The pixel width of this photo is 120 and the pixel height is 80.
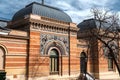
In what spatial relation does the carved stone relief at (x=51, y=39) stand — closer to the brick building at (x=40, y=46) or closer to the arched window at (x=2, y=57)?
the brick building at (x=40, y=46)

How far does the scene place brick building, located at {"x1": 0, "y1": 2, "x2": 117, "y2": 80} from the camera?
75.1 feet

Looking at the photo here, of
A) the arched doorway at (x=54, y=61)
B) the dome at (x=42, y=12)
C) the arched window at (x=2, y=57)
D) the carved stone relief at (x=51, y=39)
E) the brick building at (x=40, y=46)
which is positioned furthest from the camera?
the dome at (x=42, y=12)

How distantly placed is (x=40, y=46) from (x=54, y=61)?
3.22m

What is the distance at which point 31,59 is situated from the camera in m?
24.2

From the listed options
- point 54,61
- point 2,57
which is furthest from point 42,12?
point 2,57

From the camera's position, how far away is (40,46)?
25328 mm

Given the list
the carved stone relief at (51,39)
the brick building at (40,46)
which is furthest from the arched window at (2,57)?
the carved stone relief at (51,39)

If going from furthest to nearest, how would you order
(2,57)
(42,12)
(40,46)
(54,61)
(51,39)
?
1. (42,12)
2. (54,61)
3. (51,39)
4. (40,46)
5. (2,57)

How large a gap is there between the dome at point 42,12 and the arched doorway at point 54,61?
4.66m

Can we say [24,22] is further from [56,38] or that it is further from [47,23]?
[56,38]

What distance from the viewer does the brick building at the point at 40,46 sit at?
22.9m

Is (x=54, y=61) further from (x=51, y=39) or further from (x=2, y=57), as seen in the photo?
(x=2, y=57)

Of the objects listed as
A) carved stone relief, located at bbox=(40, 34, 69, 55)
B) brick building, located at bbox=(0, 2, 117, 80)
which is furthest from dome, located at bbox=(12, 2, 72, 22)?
carved stone relief, located at bbox=(40, 34, 69, 55)

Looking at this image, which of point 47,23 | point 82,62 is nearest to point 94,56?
point 82,62
